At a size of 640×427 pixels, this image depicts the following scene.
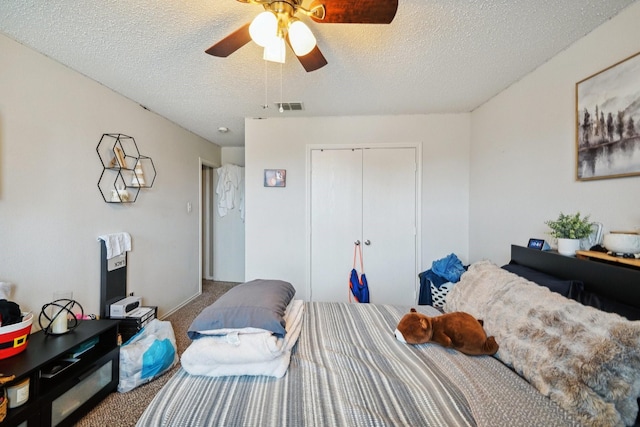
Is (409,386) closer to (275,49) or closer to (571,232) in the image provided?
(571,232)

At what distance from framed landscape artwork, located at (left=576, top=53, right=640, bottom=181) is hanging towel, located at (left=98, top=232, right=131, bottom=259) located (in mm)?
3576

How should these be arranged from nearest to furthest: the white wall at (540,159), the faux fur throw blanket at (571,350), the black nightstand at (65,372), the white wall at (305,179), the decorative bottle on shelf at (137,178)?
the faux fur throw blanket at (571,350) → the black nightstand at (65,372) → the white wall at (540,159) → the decorative bottle on shelf at (137,178) → the white wall at (305,179)

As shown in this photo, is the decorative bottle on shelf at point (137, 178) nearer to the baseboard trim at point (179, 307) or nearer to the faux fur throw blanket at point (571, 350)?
the baseboard trim at point (179, 307)

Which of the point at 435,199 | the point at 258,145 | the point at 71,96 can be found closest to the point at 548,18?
the point at 435,199

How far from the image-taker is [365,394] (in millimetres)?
856

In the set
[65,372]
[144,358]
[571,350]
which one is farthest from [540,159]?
[65,372]

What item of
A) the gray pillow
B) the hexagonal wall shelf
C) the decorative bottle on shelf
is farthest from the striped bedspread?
the decorative bottle on shelf

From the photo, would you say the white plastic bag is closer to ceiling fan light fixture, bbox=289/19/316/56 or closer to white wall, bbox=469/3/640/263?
ceiling fan light fixture, bbox=289/19/316/56

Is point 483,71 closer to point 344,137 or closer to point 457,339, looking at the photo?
point 344,137

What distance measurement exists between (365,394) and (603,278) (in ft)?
4.07

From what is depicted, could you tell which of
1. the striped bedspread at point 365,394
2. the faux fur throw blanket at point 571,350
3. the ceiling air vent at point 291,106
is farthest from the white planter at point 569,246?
the ceiling air vent at point 291,106

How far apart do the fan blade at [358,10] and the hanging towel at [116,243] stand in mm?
2386

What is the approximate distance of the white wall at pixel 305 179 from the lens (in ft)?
8.96

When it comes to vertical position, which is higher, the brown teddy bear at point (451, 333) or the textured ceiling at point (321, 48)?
the textured ceiling at point (321, 48)
